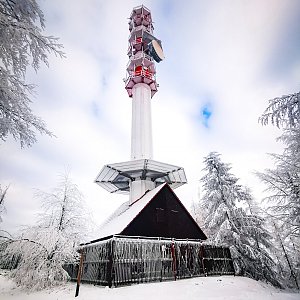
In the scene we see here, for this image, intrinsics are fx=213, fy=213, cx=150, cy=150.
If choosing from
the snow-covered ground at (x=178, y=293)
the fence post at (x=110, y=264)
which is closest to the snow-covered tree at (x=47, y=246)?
the snow-covered ground at (x=178, y=293)

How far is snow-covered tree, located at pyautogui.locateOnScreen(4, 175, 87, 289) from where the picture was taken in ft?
44.1

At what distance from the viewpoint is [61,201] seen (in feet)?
60.5

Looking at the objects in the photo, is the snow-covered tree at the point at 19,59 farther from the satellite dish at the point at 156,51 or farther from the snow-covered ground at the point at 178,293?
the satellite dish at the point at 156,51

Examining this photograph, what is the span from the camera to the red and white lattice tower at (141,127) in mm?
22469

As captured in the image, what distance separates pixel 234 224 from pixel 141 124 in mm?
15937

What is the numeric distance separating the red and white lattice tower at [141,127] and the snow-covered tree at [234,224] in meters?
4.00

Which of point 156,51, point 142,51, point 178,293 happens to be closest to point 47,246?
point 178,293

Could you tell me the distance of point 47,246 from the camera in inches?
555

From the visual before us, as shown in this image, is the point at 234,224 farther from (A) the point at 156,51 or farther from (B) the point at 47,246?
(A) the point at 156,51

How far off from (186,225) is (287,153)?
10.7 metres

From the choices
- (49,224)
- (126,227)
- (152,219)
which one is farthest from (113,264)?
(49,224)

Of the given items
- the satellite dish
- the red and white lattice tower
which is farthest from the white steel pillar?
the satellite dish

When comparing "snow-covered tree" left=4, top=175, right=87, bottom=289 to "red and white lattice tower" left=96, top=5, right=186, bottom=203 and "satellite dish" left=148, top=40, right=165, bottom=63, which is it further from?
"satellite dish" left=148, top=40, right=165, bottom=63

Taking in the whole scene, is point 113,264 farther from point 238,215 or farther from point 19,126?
point 238,215
